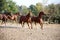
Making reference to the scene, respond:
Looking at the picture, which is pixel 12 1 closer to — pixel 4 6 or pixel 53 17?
pixel 4 6

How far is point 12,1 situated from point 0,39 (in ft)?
73.0

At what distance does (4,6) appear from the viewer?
24172 millimetres

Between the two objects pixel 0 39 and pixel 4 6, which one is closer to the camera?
pixel 0 39

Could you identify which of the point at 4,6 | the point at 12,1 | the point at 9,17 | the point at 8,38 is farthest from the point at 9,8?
the point at 8,38

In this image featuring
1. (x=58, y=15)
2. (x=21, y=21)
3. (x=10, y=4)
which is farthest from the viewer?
(x=10, y=4)

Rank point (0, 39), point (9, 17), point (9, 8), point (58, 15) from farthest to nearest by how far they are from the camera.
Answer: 1. point (9, 8)
2. point (58, 15)
3. point (9, 17)
4. point (0, 39)

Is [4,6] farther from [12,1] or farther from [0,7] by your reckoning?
[12,1]

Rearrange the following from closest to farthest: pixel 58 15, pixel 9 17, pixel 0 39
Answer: pixel 0 39, pixel 9 17, pixel 58 15

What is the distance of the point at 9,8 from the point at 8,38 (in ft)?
61.0

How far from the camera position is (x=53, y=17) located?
1797 centimetres

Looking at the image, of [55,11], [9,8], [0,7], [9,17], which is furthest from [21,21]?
[9,8]

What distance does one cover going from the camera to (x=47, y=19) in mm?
18016

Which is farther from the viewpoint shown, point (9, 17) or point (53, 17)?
point (53, 17)

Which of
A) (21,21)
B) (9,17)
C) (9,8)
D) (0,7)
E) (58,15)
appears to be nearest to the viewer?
(21,21)
